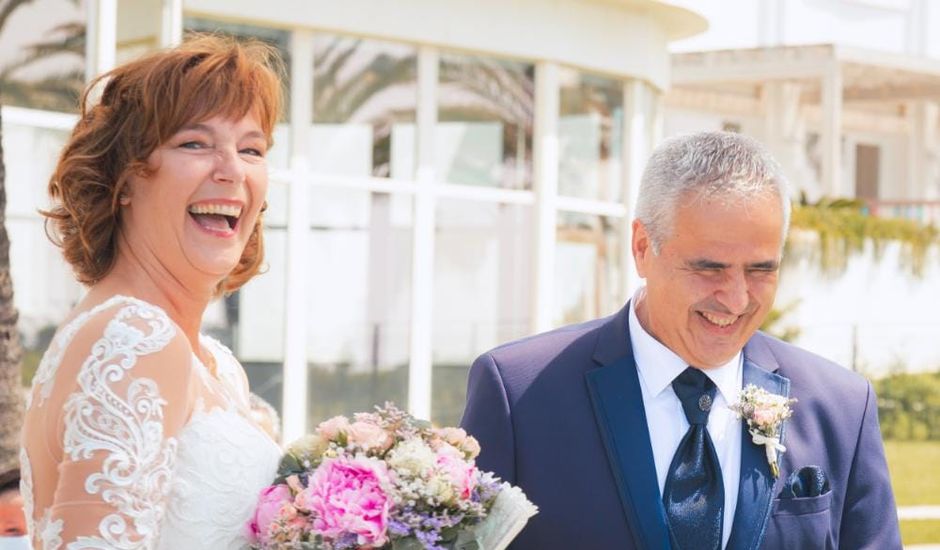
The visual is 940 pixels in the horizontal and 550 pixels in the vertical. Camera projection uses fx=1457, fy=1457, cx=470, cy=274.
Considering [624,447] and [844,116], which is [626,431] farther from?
[844,116]

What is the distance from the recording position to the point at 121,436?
280 centimetres

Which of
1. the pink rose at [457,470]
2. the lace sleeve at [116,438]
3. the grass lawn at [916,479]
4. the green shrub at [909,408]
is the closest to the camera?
the lace sleeve at [116,438]

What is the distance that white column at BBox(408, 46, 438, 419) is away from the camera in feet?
41.9

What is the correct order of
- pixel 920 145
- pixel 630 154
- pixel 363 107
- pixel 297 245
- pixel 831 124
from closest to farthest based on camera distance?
pixel 297 245 < pixel 363 107 < pixel 630 154 < pixel 831 124 < pixel 920 145

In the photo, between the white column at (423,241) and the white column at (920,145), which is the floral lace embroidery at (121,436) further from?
the white column at (920,145)

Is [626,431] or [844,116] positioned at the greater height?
[844,116]

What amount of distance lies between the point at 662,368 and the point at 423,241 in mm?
9426

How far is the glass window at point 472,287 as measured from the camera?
517 inches

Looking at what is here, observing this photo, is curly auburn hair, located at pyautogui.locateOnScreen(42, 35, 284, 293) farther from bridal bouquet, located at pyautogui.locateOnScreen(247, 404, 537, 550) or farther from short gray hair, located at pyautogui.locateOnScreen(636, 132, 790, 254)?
short gray hair, located at pyautogui.locateOnScreen(636, 132, 790, 254)

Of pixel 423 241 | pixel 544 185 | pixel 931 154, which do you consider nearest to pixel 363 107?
pixel 423 241

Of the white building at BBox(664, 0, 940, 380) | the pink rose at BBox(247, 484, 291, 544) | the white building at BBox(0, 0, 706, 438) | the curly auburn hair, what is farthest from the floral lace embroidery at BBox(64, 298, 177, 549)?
the white building at BBox(664, 0, 940, 380)

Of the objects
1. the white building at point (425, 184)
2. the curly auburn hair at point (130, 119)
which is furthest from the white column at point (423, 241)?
the curly auburn hair at point (130, 119)

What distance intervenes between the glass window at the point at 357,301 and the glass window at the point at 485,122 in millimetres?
733

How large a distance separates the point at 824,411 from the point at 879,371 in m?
18.3
